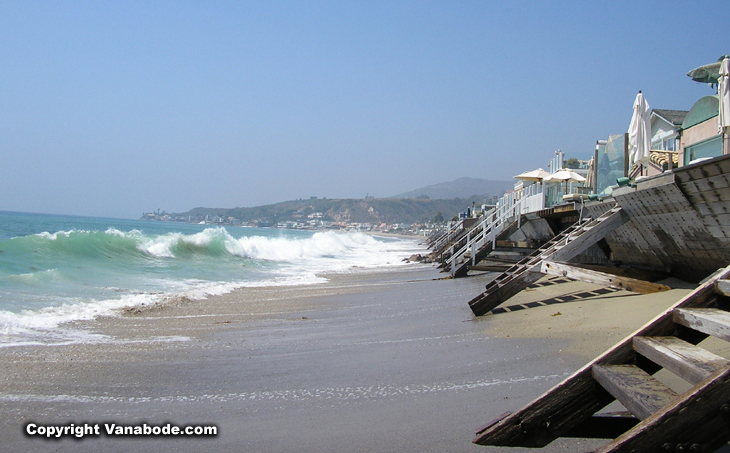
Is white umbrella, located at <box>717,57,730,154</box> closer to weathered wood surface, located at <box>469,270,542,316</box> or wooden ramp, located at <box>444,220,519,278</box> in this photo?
weathered wood surface, located at <box>469,270,542,316</box>

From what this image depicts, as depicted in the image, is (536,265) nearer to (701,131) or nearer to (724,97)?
(724,97)

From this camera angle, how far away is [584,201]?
44.4ft

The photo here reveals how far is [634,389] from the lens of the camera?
230 centimetres

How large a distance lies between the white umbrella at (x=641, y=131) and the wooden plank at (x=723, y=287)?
9716 millimetres

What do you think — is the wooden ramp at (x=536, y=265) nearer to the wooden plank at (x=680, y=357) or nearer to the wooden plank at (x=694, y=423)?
the wooden plank at (x=680, y=357)

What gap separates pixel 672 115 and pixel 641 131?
9.61 meters

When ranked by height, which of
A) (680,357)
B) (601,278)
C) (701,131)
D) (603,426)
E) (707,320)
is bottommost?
(603,426)

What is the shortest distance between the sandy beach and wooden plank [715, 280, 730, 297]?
4.13 feet

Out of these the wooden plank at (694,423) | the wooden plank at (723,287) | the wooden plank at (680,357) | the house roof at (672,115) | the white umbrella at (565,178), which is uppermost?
the house roof at (672,115)

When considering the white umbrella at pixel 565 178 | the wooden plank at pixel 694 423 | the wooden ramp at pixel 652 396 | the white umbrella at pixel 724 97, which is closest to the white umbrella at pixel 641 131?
the white umbrella at pixel 724 97

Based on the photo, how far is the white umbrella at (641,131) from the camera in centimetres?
1129

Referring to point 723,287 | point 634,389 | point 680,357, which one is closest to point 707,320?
point 680,357

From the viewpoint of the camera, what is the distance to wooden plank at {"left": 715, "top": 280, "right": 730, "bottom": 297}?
2677 mm

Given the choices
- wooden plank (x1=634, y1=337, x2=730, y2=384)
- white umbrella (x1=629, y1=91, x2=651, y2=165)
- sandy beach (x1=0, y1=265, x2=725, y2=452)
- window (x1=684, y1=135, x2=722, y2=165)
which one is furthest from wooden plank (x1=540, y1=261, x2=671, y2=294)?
wooden plank (x1=634, y1=337, x2=730, y2=384)
